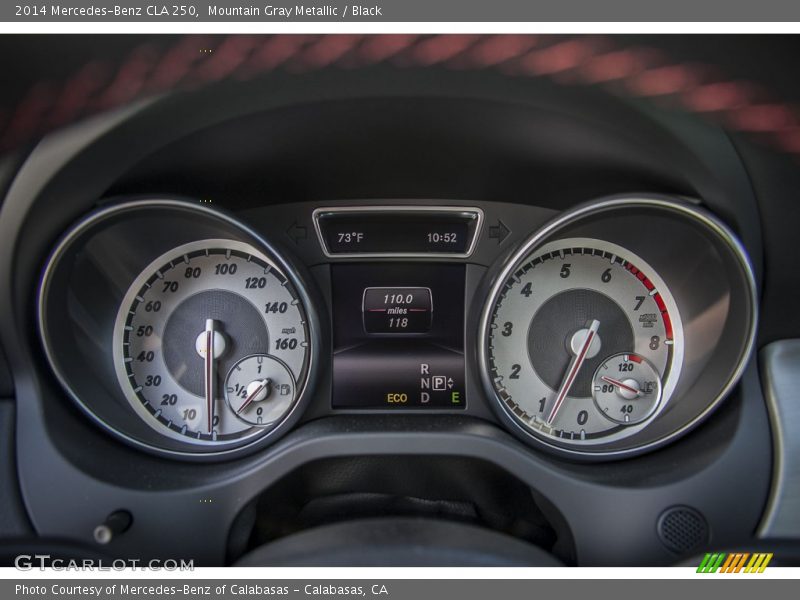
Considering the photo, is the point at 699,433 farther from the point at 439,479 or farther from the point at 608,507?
the point at 439,479

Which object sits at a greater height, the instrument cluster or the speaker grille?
the instrument cluster

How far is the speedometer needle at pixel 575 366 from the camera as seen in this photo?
2.00 metres

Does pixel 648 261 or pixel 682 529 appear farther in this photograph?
pixel 648 261

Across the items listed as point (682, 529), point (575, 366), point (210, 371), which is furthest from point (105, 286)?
point (682, 529)

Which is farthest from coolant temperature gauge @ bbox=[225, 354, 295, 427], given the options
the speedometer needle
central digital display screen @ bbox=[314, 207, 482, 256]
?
the speedometer needle

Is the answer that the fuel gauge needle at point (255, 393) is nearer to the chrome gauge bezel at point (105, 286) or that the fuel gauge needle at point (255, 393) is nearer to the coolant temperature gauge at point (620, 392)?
the chrome gauge bezel at point (105, 286)

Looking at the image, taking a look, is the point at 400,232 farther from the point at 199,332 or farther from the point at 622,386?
the point at 622,386

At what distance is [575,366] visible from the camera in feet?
6.57

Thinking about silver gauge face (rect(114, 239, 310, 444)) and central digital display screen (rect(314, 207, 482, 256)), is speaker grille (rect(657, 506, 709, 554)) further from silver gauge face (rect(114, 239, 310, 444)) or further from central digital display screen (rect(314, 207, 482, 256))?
silver gauge face (rect(114, 239, 310, 444))

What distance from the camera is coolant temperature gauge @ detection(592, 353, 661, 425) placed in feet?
6.72

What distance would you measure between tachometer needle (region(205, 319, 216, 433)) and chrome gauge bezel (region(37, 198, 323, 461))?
0.11 m

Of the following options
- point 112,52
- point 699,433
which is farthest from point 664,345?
point 112,52

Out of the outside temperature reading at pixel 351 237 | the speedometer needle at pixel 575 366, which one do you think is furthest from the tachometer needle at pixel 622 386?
the outside temperature reading at pixel 351 237

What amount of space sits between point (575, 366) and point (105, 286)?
1.62 meters
